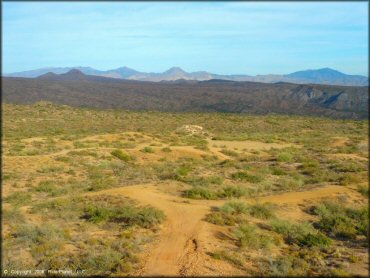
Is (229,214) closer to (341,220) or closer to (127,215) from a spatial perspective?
(127,215)

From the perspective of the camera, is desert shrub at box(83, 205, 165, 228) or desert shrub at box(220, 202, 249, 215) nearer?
desert shrub at box(83, 205, 165, 228)

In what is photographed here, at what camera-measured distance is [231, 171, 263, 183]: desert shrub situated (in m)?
19.0

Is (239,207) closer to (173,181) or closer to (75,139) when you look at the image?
(173,181)

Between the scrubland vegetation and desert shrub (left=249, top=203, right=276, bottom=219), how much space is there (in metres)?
0.03

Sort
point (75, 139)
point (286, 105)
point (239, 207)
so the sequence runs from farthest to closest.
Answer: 1. point (286, 105)
2. point (75, 139)
3. point (239, 207)

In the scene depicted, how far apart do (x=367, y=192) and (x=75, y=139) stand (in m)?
24.1

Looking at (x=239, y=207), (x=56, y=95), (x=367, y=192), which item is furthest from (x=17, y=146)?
(x=56, y=95)

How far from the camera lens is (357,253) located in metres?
10.8

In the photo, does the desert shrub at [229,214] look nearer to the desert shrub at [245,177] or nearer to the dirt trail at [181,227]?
the dirt trail at [181,227]

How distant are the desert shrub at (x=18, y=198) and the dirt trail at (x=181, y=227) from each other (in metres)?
2.68

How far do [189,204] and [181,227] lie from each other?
7.65 ft

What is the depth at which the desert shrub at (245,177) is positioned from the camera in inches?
749

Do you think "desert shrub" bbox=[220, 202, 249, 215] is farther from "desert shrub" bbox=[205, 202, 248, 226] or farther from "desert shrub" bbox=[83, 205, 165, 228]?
"desert shrub" bbox=[83, 205, 165, 228]

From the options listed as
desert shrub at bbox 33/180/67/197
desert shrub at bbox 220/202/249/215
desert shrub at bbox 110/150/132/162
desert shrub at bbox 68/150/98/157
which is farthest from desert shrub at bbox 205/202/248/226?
desert shrub at bbox 68/150/98/157
